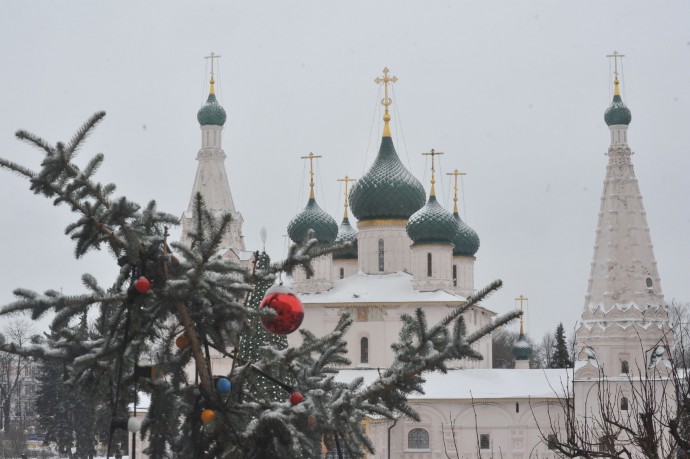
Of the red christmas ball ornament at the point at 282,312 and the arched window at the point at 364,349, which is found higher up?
the arched window at the point at 364,349

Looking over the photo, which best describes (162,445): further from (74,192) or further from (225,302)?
(74,192)

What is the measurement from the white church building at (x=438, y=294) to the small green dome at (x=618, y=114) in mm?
32

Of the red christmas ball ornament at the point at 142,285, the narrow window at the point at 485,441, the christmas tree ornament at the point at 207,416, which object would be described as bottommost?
the narrow window at the point at 485,441

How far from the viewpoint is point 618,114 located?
3766 centimetres

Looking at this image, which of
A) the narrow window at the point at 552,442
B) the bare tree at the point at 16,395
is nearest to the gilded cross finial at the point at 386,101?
the bare tree at the point at 16,395

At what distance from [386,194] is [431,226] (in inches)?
101

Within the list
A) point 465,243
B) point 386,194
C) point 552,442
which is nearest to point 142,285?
point 552,442

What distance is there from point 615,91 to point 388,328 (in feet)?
34.6

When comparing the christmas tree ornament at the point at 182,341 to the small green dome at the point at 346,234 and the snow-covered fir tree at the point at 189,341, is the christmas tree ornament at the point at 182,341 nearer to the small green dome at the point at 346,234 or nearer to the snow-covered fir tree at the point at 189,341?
the snow-covered fir tree at the point at 189,341

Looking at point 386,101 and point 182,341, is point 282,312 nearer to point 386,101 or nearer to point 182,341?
point 182,341

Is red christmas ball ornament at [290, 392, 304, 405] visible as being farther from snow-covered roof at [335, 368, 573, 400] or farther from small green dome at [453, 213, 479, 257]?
small green dome at [453, 213, 479, 257]

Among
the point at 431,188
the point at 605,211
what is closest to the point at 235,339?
the point at 605,211

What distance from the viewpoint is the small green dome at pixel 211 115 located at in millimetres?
42625

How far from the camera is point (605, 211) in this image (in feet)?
123
